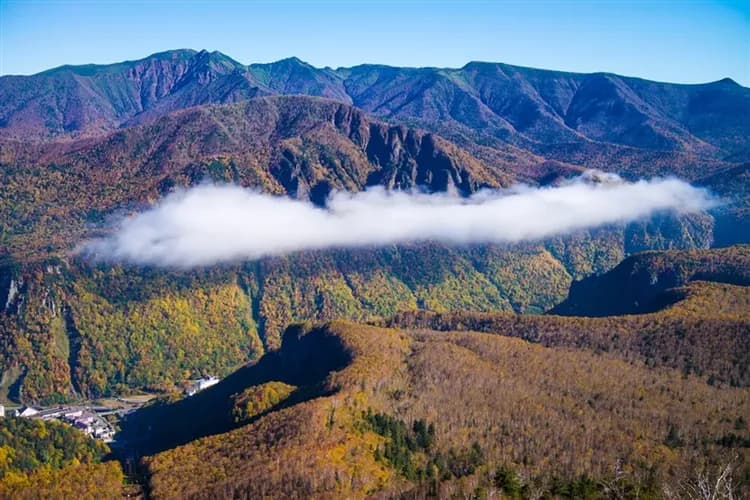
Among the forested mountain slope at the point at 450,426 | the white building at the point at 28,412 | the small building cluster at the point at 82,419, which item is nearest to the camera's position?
the forested mountain slope at the point at 450,426

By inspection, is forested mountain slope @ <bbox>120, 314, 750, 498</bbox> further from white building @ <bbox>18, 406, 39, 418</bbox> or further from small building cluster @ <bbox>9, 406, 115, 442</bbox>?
white building @ <bbox>18, 406, 39, 418</bbox>

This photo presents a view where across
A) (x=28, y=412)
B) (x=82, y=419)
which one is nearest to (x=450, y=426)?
(x=82, y=419)

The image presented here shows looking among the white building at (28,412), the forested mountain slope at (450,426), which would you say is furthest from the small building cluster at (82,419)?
the forested mountain slope at (450,426)

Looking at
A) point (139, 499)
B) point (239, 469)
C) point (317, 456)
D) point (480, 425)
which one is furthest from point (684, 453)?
point (139, 499)

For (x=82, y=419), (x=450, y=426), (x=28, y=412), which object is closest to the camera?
(x=450, y=426)

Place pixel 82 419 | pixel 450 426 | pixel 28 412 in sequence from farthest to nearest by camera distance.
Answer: pixel 28 412 < pixel 82 419 < pixel 450 426

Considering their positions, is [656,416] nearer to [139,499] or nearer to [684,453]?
[684,453]

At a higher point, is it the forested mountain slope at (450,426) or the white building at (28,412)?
the forested mountain slope at (450,426)

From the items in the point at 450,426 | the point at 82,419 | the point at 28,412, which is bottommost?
the point at 28,412

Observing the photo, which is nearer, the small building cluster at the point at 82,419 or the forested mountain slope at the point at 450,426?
the forested mountain slope at the point at 450,426

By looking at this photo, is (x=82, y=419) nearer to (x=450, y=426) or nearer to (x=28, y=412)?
(x=28, y=412)

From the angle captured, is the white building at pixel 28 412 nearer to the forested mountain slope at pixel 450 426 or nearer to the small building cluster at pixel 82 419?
the small building cluster at pixel 82 419
